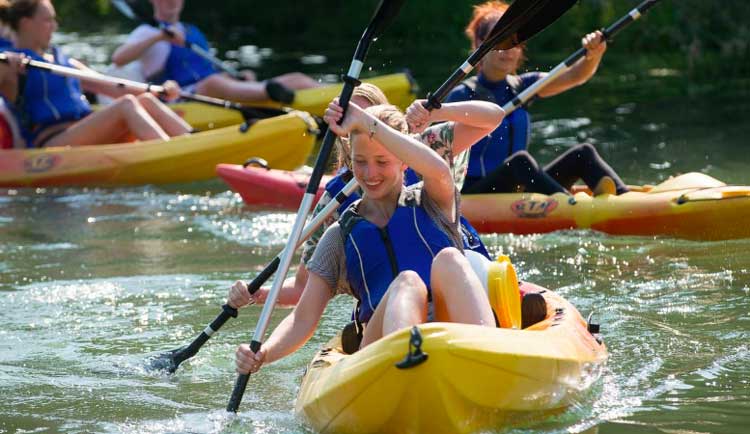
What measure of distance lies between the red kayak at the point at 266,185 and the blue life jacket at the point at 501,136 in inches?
48.6

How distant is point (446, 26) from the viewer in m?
18.2

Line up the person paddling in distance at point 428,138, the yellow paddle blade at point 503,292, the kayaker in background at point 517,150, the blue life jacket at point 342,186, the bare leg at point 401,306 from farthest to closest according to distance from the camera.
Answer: the kayaker in background at point 517,150 < the blue life jacket at point 342,186 < the person paddling in distance at point 428,138 < the yellow paddle blade at point 503,292 < the bare leg at point 401,306

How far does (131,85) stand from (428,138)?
5117 mm

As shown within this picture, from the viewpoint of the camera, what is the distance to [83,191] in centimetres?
886

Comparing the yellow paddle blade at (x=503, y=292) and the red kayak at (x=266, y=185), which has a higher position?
the red kayak at (x=266, y=185)

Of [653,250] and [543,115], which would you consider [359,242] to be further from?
[543,115]

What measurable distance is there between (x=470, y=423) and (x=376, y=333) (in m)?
0.46

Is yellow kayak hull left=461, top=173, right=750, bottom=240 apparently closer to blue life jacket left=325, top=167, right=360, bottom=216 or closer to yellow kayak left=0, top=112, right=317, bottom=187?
blue life jacket left=325, top=167, right=360, bottom=216

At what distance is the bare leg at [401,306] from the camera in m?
3.63

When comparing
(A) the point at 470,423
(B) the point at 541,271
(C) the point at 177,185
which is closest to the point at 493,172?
(B) the point at 541,271

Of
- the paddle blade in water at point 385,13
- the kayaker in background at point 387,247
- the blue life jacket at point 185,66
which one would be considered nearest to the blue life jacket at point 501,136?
the paddle blade in water at point 385,13

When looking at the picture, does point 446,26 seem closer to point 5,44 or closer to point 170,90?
point 170,90

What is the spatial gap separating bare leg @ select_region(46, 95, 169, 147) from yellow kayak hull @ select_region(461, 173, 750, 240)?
2875 mm

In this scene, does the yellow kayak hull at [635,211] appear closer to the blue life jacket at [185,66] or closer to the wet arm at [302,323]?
the wet arm at [302,323]
